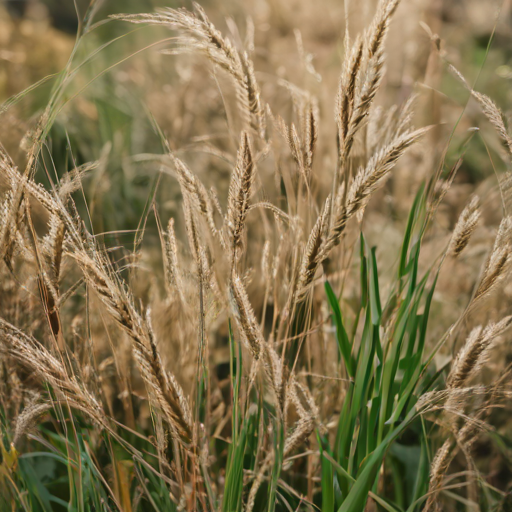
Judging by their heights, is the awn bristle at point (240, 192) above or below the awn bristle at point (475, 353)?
above

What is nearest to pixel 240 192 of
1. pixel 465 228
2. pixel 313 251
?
pixel 313 251

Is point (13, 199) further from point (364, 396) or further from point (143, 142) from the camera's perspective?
point (143, 142)

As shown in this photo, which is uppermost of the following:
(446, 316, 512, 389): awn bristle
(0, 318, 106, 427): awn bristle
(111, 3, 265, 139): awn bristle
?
(111, 3, 265, 139): awn bristle

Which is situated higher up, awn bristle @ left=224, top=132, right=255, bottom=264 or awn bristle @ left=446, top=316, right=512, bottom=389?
awn bristle @ left=224, top=132, right=255, bottom=264

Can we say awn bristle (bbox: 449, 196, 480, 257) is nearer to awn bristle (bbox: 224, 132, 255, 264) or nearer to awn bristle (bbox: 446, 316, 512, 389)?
awn bristle (bbox: 446, 316, 512, 389)

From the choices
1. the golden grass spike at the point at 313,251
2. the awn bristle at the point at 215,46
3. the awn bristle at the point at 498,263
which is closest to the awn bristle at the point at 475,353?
the awn bristle at the point at 498,263

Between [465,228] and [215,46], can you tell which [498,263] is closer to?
[465,228]

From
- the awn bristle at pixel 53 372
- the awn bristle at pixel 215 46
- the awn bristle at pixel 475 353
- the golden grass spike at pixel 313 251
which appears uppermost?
the awn bristle at pixel 215 46

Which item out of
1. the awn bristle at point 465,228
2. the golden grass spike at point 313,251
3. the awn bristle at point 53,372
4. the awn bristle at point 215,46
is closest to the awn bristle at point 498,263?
the awn bristle at point 465,228

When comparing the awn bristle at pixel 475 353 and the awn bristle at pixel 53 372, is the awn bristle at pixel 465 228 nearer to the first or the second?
the awn bristle at pixel 475 353

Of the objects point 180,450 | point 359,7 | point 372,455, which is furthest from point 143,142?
point 372,455

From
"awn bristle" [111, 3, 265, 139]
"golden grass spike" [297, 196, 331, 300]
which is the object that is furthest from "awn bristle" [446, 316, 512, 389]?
"awn bristle" [111, 3, 265, 139]

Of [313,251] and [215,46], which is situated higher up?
[215,46]

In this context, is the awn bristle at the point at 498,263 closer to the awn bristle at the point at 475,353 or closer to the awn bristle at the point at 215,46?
the awn bristle at the point at 475,353
